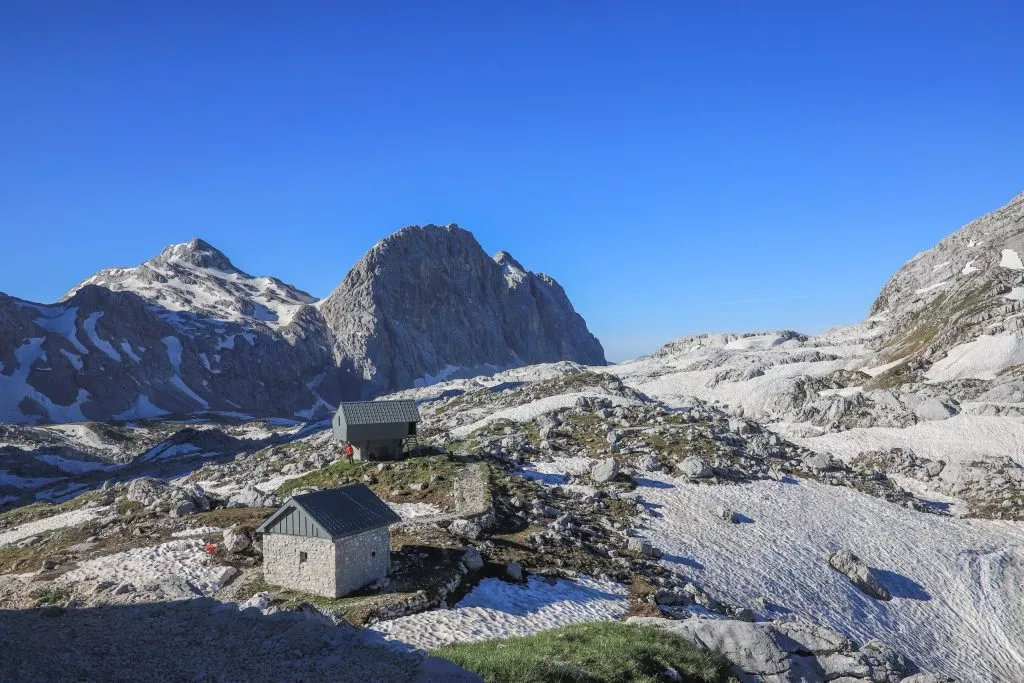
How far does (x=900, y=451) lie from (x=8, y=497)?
92183 mm

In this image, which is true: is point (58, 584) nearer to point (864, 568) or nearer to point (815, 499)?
point (864, 568)

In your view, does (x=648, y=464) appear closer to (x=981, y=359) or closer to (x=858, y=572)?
(x=858, y=572)

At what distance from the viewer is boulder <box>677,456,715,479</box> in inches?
1816

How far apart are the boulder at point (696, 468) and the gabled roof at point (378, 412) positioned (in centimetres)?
1911

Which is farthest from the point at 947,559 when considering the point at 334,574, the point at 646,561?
the point at 334,574

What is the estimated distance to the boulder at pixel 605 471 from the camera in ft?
144

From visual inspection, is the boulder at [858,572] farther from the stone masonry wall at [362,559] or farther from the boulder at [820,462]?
the stone masonry wall at [362,559]

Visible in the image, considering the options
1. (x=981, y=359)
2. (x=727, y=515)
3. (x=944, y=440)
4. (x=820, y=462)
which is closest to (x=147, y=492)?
(x=727, y=515)

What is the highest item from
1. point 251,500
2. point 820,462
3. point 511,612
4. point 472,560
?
point 251,500

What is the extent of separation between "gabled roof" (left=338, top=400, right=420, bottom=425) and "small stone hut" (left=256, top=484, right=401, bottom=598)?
66.6 ft

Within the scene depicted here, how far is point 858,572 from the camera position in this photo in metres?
35.3

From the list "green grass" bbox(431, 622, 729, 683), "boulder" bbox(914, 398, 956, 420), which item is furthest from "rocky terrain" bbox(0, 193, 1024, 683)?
"green grass" bbox(431, 622, 729, 683)

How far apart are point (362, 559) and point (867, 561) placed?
94.6 ft

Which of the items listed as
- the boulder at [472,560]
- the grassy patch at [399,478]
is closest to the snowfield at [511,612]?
the boulder at [472,560]
